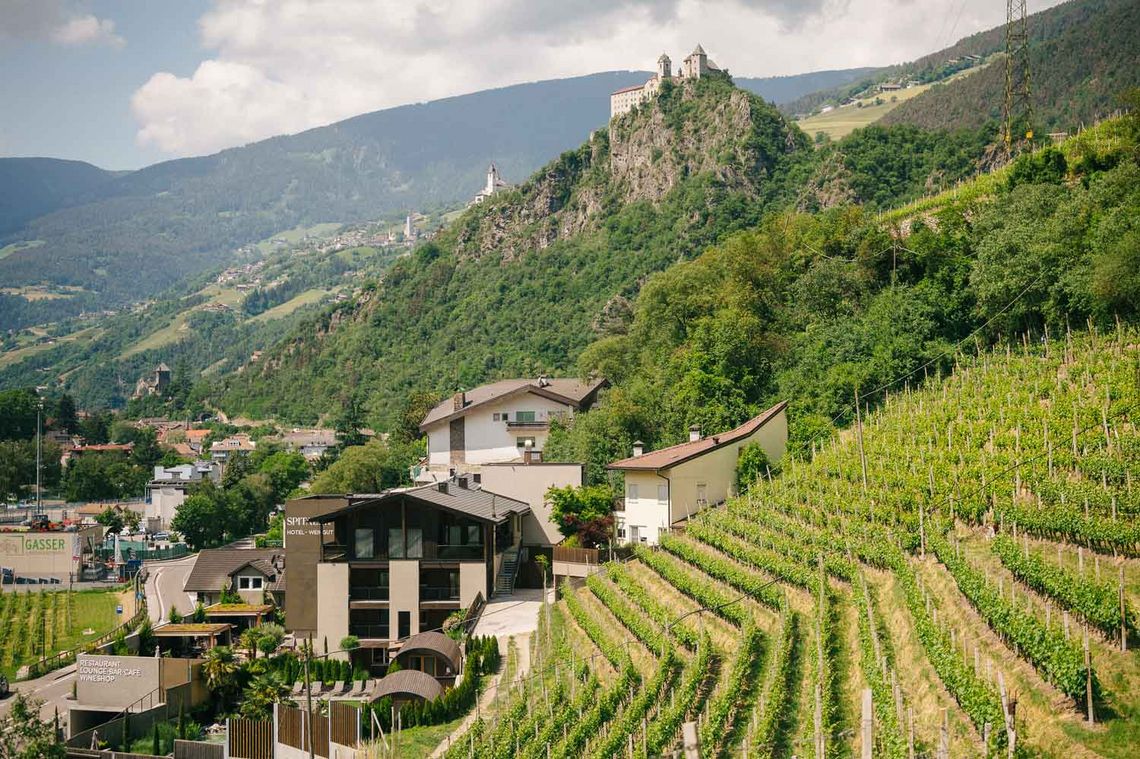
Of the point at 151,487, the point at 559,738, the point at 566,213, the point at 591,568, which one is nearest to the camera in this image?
the point at 559,738

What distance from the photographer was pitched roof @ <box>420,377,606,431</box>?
66.9 metres

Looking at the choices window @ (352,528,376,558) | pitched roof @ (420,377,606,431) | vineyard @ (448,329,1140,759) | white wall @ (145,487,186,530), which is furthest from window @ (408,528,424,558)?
white wall @ (145,487,186,530)

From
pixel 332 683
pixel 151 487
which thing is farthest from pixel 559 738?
pixel 151 487

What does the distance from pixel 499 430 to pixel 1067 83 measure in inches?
2706

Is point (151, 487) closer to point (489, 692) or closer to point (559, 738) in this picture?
point (489, 692)

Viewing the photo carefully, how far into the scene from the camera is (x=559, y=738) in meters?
24.9

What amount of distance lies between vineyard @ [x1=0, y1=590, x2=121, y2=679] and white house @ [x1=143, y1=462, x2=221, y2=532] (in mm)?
22540

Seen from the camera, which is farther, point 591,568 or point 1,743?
point 591,568

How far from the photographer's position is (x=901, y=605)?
24.5 meters

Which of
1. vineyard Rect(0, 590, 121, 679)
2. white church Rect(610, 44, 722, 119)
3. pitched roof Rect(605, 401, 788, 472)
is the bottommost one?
vineyard Rect(0, 590, 121, 679)

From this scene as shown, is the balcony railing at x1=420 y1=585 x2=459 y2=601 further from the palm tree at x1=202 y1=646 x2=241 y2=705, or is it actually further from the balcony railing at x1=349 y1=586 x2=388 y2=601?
the palm tree at x1=202 y1=646 x2=241 y2=705

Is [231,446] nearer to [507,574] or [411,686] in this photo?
[507,574]

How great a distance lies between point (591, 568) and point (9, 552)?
47301 mm

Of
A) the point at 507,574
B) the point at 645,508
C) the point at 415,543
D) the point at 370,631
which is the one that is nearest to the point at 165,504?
the point at 370,631
